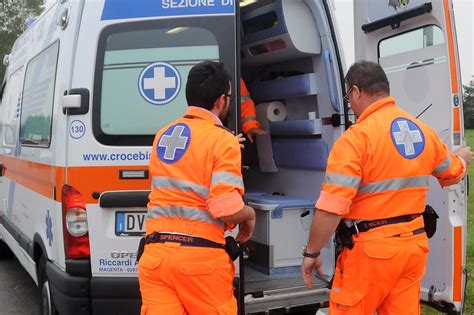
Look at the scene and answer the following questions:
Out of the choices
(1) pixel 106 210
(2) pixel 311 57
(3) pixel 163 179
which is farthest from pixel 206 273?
(2) pixel 311 57

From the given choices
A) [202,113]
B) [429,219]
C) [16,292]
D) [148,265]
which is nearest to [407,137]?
[429,219]

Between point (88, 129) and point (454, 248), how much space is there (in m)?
2.27

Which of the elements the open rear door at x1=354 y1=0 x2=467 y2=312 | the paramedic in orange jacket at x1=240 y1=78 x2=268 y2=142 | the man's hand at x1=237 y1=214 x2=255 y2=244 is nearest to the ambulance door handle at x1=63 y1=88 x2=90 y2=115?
the man's hand at x1=237 y1=214 x2=255 y2=244

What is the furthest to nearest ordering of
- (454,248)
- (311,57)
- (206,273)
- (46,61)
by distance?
(311,57)
(46,61)
(454,248)
(206,273)

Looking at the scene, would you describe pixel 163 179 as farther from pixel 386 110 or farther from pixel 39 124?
pixel 39 124

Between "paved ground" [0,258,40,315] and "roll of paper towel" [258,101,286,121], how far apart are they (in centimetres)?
283

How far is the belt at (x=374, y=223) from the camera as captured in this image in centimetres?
266

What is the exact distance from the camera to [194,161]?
2508mm

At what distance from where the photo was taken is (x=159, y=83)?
130 inches

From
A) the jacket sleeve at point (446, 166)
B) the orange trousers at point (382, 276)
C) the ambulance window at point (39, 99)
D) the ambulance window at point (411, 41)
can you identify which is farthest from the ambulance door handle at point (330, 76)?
the ambulance window at point (39, 99)

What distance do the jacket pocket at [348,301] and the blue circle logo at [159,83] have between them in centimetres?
149

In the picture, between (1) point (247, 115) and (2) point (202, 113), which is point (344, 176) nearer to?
(2) point (202, 113)

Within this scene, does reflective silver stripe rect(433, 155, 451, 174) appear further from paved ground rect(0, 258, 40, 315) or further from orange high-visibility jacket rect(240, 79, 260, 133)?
paved ground rect(0, 258, 40, 315)

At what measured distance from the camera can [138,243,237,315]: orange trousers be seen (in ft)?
8.12
